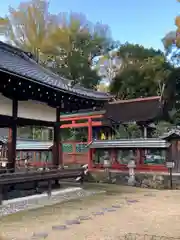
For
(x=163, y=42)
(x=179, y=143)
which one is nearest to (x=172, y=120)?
(x=179, y=143)

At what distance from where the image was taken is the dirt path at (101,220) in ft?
14.8

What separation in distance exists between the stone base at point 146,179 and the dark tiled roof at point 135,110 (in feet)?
11.1

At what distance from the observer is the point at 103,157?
1248 cm

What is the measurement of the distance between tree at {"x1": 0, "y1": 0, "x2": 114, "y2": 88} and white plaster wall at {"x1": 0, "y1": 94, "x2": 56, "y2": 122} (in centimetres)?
1631

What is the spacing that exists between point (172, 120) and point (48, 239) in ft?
37.5

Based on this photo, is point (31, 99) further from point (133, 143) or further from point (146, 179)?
point (146, 179)

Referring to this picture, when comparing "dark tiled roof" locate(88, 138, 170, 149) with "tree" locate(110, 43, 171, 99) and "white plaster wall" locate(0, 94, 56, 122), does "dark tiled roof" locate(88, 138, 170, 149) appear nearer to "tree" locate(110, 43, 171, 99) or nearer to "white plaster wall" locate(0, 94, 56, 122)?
"white plaster wall" locate(0, 94, 56, 122)

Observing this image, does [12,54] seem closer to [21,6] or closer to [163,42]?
[163,42]

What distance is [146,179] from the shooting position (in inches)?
424

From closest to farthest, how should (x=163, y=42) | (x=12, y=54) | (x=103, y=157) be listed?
(x=12, y=54) < (x=103, y=157) < (x=163, y=42)

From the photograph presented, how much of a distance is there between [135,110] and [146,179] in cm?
471

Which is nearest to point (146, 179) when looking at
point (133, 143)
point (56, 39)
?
point (133, 143)

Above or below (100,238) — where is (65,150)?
above

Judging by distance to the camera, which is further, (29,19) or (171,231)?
(29,19)
